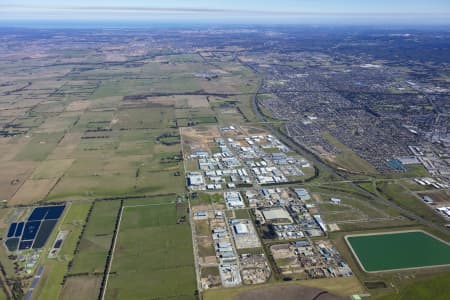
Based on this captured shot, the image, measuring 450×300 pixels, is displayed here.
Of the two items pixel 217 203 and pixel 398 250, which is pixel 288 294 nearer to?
pixel 398 250

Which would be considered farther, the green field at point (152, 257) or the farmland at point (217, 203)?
the farmland at point (217, 203)

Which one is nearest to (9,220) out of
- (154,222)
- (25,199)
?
(25,199)

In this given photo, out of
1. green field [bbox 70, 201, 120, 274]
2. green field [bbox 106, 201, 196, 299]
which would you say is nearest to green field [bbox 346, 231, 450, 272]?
green field [bbox 106, 201, 196, 299]

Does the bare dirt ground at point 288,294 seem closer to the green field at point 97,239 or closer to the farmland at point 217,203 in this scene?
the farmland at point 217,203

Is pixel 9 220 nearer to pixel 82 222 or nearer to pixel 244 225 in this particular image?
pixel 82 222

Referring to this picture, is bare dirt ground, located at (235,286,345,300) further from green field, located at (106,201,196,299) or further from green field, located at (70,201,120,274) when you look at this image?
green field, located at (70,201,120,274)

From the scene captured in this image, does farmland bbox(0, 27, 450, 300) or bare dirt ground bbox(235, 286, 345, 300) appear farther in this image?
farmland bbox(0, 27, 450, 300)

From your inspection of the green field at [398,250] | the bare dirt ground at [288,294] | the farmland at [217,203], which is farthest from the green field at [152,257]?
the green field at [398,250]
